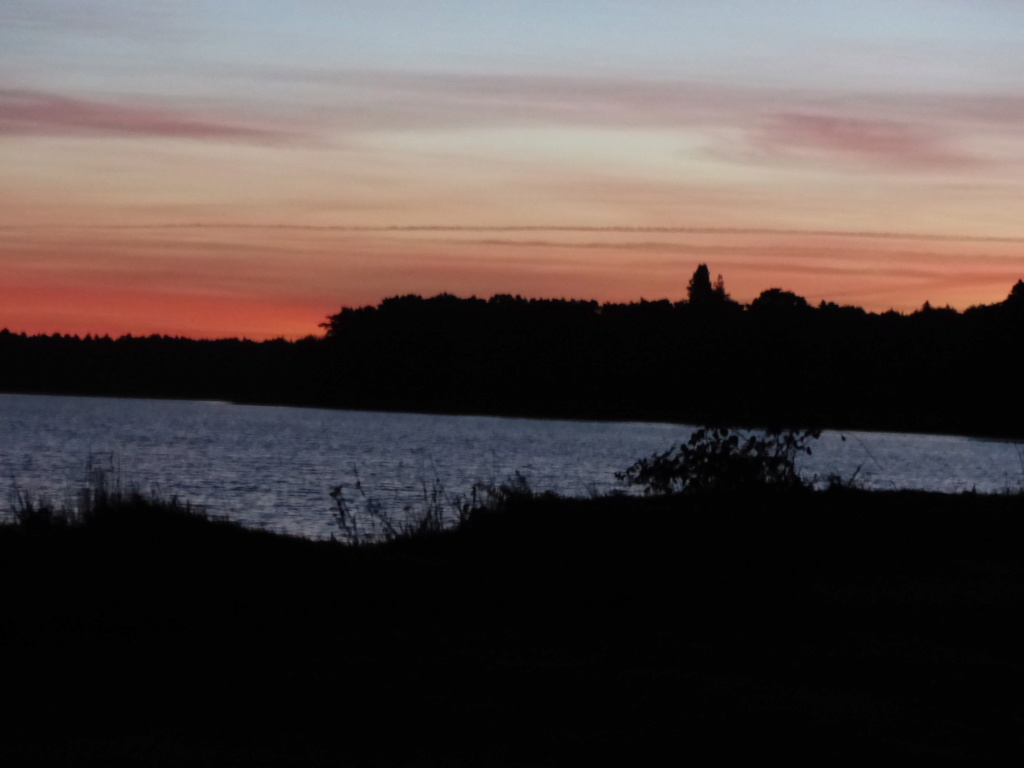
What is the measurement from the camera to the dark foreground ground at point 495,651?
641 centimetres

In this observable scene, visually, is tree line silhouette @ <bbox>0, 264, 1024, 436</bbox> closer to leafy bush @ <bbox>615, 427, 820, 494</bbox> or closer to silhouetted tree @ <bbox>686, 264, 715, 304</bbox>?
silhouetted tree @ <bbox>686, 264, 715, 304</bbox>

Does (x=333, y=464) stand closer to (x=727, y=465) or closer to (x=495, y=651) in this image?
(x=727, y=465)

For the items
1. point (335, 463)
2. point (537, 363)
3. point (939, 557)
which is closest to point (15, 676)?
point (939, 557)

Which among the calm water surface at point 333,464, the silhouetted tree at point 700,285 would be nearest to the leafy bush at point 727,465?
the calm water surface at point 333,464

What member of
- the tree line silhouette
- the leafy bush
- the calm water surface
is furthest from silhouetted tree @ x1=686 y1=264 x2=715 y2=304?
the leafy bush

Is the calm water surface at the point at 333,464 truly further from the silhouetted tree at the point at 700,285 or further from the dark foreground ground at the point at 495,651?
the silhouetted tree at the point at 700,285

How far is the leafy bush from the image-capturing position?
1786 cm

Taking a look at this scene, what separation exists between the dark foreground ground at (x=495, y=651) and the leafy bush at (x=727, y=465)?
4536 mm

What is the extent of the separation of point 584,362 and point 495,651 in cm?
13135

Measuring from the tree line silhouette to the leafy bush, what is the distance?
47856mm

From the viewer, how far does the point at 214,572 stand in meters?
9.65

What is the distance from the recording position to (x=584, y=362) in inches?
5487

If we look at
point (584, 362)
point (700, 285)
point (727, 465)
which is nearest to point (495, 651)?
point (727, 465)

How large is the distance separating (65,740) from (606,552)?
21.5ft
